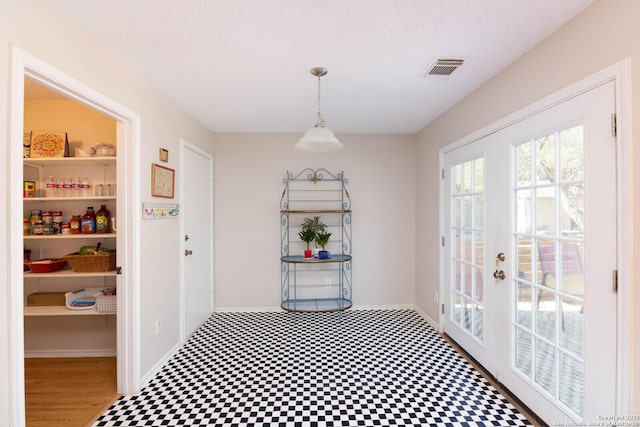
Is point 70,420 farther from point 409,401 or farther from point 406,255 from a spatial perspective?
point 406,255

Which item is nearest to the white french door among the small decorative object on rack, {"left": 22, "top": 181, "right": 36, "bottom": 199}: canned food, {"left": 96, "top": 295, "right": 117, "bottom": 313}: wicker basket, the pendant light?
the pendant light

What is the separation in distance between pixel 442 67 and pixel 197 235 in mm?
2892

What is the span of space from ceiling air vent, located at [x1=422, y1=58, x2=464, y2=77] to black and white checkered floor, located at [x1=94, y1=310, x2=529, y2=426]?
2.33 metres

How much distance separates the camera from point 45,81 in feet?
5.01

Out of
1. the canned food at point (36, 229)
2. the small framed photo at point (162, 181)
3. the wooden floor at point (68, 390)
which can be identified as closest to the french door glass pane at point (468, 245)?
the small framed photo at point (162, 181)

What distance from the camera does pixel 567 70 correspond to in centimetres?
166

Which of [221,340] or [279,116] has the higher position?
[279,116]

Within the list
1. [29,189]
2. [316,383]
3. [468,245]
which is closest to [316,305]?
[316,383]

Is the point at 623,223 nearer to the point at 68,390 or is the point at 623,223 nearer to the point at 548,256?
the point at 548,256

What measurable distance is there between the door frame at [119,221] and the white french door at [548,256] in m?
2.65

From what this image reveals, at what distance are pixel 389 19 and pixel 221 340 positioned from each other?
3109mm

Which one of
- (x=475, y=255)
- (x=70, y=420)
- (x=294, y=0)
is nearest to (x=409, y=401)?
(x=475, y=255)

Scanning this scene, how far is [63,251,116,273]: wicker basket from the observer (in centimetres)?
248

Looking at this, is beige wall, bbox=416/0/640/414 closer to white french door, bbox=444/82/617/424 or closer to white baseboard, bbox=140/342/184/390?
white french door, bbox=444/82/617/424
